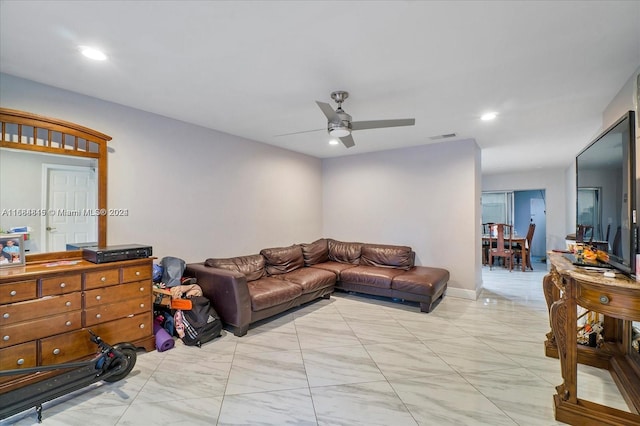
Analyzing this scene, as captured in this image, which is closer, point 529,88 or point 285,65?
point 285,65

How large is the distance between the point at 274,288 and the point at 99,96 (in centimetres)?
280

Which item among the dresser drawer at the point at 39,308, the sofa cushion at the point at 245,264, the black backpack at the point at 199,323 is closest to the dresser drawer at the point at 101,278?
the dresser drawer at the point at 39,308

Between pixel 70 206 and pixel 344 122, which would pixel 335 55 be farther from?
pixel 70 206

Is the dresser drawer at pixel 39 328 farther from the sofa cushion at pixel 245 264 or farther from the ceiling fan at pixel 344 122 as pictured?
the ceiling fan at pixel 344 122

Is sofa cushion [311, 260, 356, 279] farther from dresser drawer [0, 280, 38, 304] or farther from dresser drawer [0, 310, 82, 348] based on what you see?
dresser drawer [0, 280, 38, 304]

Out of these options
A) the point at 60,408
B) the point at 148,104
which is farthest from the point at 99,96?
the point at 60,408

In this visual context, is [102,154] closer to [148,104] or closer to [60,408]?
[148,104]

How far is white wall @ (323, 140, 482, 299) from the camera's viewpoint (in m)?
4.54

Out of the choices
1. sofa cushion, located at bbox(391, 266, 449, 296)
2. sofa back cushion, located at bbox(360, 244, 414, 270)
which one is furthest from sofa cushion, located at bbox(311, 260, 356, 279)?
sofa cushion, located at bbox(391, 266, 449, 296)

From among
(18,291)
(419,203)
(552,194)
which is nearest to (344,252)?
(419,203)

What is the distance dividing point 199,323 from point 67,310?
1.08 meters

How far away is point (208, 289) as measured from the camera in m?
3.39

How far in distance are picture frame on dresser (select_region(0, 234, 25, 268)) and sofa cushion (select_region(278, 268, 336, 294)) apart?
8.97 feet

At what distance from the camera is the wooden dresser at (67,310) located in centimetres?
203
